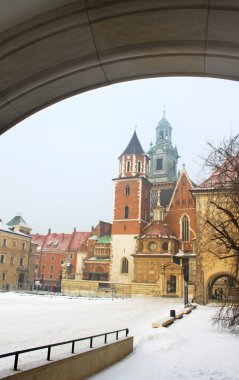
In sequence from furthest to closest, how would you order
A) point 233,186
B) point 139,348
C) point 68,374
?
point 233,186
point 139,348
point 68,374

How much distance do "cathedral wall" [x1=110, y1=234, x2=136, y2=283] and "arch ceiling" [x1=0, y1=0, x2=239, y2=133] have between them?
5820cm

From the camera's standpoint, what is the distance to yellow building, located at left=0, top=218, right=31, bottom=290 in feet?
212

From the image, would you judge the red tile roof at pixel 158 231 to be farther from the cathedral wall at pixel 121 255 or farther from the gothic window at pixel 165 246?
the cathedral wall at pixel 121 255

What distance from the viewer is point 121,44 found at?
3742 millimetres

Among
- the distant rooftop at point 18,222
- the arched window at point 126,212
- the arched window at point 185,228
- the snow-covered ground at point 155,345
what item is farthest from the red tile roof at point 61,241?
the snow-covered ground at point 155,345

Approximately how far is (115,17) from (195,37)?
0.84m

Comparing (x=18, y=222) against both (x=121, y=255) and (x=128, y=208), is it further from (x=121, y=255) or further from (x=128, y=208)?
(x=121, y=255)

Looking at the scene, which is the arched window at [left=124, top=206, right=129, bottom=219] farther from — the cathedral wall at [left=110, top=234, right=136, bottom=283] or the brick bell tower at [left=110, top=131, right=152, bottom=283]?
the cathedral wall at [left=110, top=234, right=136, bottom=283]

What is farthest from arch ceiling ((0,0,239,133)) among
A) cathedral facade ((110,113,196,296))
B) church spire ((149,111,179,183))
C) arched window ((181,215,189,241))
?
church spire ((149,111,179,183))

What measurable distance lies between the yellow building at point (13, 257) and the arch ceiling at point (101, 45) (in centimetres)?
6367

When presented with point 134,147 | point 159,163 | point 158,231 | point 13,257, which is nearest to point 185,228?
point 158,231

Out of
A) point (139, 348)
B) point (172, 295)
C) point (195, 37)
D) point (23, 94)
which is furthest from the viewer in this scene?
point (172, 295)

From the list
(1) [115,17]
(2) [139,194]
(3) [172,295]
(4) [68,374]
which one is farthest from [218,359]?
(2) [139,194]

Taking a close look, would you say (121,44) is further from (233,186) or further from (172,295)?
(172,295)
